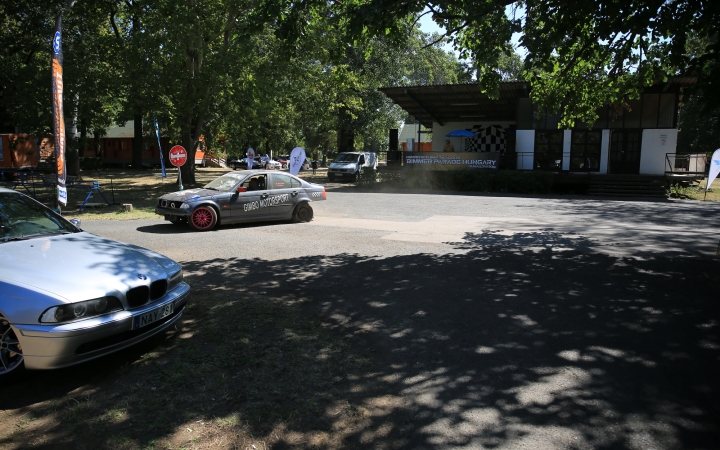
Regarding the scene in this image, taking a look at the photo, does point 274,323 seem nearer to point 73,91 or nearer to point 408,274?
point 408,274

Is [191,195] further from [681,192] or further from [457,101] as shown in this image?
[681,192]

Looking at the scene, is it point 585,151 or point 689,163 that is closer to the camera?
point 689,163

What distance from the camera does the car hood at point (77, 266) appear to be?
384 cm

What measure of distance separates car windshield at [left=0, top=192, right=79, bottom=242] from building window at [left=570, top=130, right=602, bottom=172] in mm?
24721

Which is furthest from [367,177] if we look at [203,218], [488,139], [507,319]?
[507,319]

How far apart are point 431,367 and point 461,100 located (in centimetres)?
2503

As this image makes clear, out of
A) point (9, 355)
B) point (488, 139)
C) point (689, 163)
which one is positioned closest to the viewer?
point (9, 355)

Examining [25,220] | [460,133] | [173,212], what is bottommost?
[173,212]

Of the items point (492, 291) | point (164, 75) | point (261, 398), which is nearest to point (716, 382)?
point (492, 291)

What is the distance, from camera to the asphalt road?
11.3ft

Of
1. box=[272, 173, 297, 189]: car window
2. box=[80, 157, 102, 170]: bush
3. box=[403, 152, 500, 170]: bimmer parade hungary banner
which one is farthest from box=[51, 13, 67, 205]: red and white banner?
box=[80, 157, 102, 170]: bush

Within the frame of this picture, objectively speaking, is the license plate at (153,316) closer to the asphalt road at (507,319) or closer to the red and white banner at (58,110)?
the asphalt road at (507,319)

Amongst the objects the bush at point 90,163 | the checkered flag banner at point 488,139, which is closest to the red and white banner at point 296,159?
the checkered flag banner at point 488,139

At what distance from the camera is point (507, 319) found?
540 centimetres
